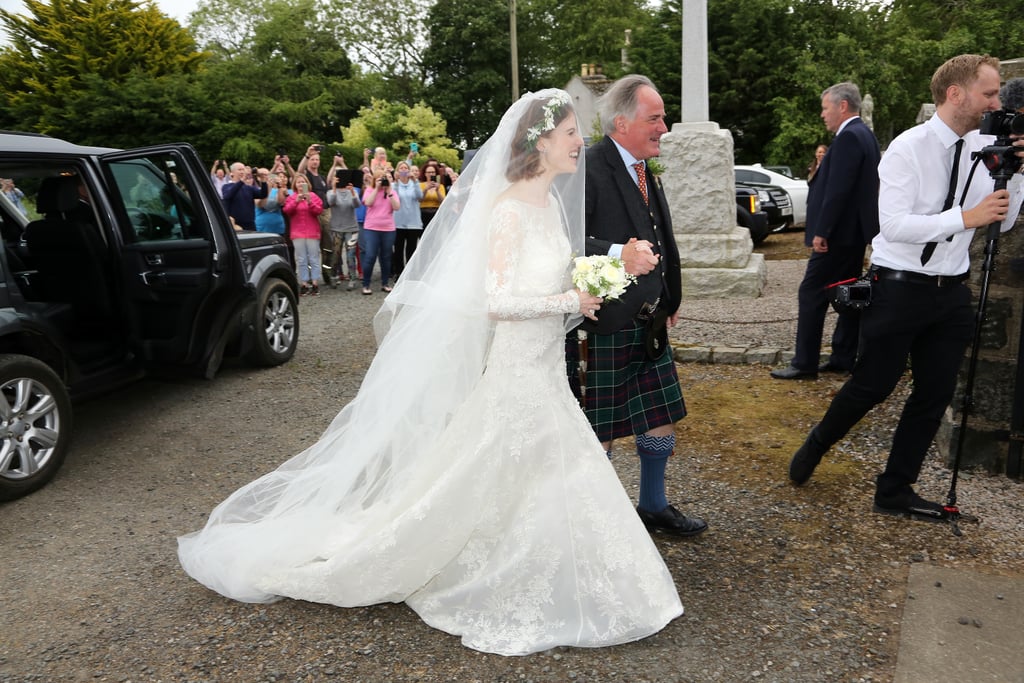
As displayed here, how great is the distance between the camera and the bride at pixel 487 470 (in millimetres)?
3148

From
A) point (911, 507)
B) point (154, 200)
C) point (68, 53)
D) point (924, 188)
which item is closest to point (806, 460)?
point (911, 507)

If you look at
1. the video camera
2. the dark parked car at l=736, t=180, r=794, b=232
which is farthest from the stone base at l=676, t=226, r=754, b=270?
the dark parked car at l=736, t=180, r=794, b=232

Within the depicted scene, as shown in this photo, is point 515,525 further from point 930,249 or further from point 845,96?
point 845,96

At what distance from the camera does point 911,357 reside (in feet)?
13.1

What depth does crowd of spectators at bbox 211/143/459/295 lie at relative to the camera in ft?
38.6

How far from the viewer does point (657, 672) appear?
2.93 meters

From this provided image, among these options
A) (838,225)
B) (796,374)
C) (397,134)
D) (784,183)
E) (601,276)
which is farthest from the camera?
(397,134)

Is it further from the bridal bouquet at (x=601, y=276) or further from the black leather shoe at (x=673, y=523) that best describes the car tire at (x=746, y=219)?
the bridal bouquet at (x=601, y=276)

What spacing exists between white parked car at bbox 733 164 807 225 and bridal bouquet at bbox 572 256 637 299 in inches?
613

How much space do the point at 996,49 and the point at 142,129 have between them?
30.0 meters

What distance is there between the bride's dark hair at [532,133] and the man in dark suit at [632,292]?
1.49 feet

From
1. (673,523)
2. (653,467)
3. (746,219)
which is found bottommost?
(673,523)

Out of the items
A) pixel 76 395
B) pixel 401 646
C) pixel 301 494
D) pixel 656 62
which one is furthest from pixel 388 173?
pixel 656 62

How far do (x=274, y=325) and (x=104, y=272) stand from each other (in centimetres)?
217
